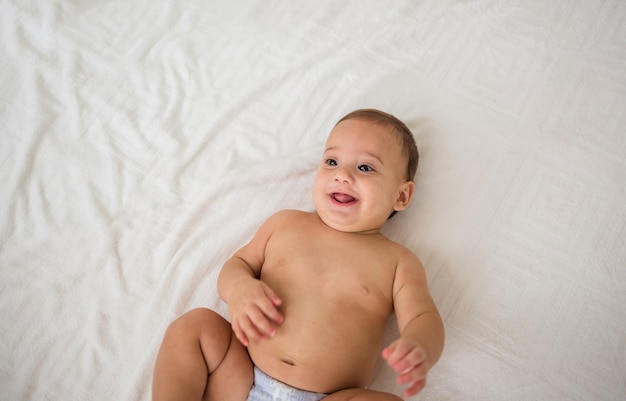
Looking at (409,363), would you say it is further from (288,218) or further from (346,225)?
(288,218)

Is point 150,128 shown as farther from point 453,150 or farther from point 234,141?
point 453,150

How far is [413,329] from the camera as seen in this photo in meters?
1.15

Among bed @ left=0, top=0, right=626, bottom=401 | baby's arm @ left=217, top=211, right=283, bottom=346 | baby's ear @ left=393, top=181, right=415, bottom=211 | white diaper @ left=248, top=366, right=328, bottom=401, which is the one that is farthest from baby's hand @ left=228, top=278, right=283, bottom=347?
baby's ear @ left=393, top=181, right=415, bottom=211

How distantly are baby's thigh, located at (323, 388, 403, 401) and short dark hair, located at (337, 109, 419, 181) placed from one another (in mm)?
579

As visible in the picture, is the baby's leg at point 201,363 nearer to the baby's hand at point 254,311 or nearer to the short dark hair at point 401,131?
the baby's hand at point 254,311

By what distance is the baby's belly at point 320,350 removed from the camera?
1.19 m

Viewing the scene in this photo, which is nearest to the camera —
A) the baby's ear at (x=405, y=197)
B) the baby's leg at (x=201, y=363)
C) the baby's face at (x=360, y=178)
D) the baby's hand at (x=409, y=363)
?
the baby's hand at (x=409, y=363)

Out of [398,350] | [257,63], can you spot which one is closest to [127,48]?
[257,63]

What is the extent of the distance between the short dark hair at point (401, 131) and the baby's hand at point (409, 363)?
531 mm

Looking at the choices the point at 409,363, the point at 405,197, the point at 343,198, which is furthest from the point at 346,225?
the point at 409,363

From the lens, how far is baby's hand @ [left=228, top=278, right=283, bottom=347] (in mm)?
1148

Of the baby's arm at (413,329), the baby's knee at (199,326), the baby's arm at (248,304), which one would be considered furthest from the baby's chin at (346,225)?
the baby's knee at (199,326)

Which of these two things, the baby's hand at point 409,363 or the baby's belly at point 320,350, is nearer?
the baby's hand at point 409,363

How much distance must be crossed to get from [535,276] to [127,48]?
1.45 m
